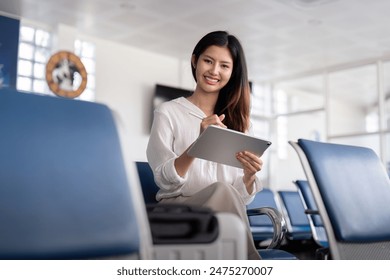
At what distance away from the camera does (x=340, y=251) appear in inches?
46.1

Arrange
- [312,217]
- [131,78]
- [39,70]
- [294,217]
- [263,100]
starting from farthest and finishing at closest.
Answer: [263,100]
[131,78]
[39,70]
[294,217]
[312,217]

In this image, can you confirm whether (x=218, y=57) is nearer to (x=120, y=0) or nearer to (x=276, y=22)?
(x=120, y=0)

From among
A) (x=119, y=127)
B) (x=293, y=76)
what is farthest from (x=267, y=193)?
(x=293, y=76)

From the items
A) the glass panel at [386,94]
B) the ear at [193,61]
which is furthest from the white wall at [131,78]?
the ear at [193,61]

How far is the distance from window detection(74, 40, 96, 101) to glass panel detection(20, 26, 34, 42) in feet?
2.06

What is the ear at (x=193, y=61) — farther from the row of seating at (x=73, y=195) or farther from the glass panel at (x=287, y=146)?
the glass panel at (x=287, y=146)

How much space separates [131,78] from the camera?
7520 millimetres

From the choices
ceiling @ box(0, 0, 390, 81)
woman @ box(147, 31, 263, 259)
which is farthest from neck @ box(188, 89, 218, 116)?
ceiling @ box(0, 0, 390, 81)

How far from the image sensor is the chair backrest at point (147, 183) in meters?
1.66

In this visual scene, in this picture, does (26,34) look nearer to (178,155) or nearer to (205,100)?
(205,100)

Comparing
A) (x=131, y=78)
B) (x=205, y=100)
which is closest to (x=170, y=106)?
(x=205, y=100)

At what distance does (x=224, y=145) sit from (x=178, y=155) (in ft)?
0.81

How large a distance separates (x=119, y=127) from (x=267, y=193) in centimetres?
225

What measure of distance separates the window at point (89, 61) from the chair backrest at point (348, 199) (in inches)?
235
